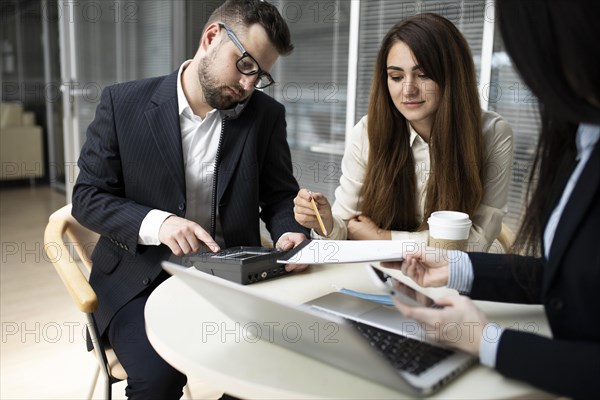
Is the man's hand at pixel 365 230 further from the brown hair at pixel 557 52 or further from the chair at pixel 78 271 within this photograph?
the brown hair at pixel 557 52

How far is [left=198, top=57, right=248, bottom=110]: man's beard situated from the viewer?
1.78 meters

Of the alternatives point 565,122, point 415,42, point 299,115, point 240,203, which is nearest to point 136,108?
point 240,203

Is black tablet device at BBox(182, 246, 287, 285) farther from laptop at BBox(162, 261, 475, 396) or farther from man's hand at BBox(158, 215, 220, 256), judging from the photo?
laptop at BBox(162, 261, 475, 396)

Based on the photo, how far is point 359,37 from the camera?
125 inches

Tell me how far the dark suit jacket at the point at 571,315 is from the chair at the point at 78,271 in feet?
3.44

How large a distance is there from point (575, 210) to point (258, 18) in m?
1.19

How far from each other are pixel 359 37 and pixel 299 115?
0.74 metres

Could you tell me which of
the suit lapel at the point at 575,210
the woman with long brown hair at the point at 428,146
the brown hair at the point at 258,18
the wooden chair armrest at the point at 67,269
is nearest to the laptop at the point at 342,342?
the suit lapel at the point at 575,210

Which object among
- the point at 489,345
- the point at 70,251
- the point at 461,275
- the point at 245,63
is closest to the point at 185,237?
the point at 70,251

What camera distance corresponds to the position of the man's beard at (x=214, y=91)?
5.85ft

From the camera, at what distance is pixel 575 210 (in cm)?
88

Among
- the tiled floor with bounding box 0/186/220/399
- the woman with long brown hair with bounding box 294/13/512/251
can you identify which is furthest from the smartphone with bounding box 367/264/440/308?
the tiled floor with bounding box 0/186/220/399

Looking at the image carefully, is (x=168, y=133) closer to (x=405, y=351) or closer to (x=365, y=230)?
(x=365, y=230)

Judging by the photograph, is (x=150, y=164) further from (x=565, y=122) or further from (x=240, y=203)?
(x=565, y=122)
